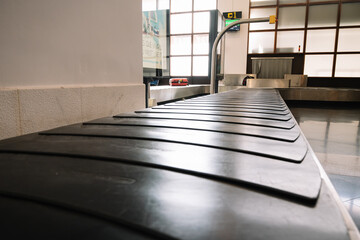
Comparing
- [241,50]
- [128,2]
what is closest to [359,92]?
[241,50]

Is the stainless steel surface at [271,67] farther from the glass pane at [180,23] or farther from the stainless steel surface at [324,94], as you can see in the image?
the glass pane at [180,23]

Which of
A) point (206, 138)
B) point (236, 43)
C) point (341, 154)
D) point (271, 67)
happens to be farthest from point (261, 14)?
point (206, 138)

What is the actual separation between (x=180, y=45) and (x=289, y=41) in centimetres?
402

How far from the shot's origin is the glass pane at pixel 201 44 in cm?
959

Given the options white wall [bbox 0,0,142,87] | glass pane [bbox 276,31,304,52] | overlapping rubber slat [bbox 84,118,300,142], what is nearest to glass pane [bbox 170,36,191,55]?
glass pane [bbox 276,31,304,52]

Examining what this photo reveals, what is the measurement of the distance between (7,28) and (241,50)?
934cm

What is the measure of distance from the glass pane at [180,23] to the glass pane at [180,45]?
0.89ft

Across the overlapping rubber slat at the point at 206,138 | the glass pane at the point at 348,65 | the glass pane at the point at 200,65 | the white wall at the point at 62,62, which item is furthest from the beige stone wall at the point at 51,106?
the glass pane at the point at 348,65

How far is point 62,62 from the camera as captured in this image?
1.44m

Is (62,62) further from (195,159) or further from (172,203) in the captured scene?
(172,203)

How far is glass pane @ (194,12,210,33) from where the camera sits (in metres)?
9.61

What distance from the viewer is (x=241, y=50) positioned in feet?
31.6

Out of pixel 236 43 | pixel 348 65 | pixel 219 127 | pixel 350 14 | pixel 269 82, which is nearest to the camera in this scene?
pixel 219 127

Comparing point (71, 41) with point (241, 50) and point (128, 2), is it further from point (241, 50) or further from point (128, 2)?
point (241, 50)
